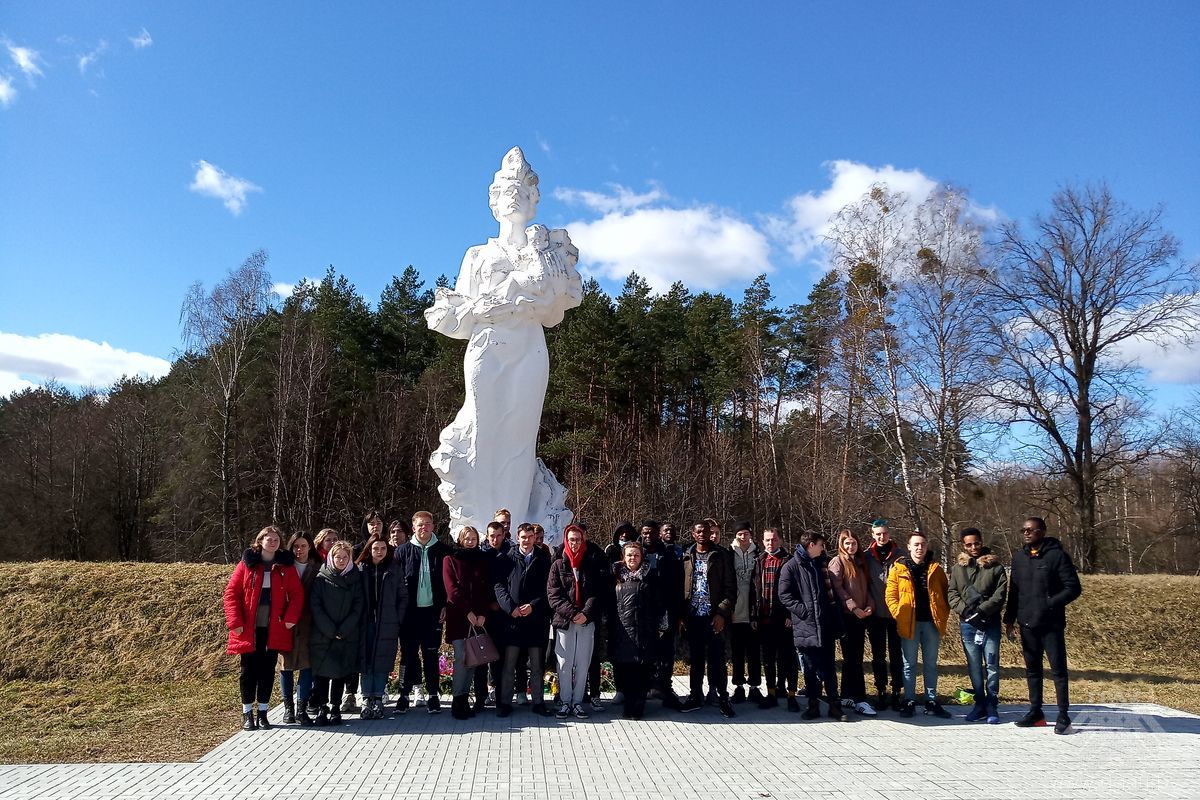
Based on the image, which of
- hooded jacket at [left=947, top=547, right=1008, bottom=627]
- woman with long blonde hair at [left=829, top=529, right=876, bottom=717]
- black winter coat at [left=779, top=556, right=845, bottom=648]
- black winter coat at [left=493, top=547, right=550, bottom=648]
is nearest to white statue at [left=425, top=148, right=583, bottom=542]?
black winter coat at [left=493, top=547, right=550, bottom=648]

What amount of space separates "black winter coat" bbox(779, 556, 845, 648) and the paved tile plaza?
693 mm

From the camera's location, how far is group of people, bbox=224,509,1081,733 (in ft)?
21.5

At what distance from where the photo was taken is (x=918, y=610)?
7.27 metres

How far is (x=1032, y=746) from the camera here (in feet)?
20.0

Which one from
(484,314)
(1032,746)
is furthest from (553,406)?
(1032,746)

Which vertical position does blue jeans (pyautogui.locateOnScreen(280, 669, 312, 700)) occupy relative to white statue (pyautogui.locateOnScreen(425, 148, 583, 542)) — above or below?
below

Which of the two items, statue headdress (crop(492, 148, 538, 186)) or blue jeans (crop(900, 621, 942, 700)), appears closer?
blue jeans (crop(900, 621, 942, 700))

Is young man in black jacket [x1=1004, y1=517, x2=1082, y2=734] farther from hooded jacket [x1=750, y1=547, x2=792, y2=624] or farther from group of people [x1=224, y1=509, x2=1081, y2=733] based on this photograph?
hooded jacket [x1=750, y1=547, x2=792, y2=624]

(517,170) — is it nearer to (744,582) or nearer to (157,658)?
(744,582)

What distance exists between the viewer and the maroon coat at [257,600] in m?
6.32

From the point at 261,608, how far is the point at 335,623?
1.84ft

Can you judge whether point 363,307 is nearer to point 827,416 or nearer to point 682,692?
point 827,416

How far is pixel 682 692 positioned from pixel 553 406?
1794 centimetres

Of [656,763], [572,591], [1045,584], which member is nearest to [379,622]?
[572,591]
